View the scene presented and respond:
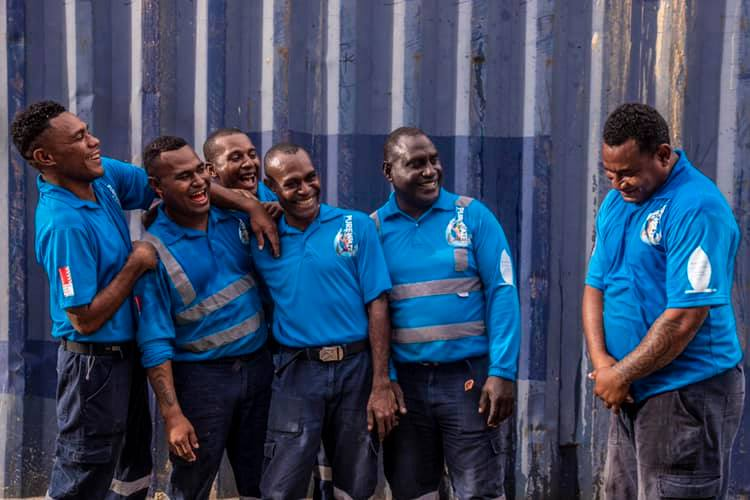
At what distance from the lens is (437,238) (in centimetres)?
315

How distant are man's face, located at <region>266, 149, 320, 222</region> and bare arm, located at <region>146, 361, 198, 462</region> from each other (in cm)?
74

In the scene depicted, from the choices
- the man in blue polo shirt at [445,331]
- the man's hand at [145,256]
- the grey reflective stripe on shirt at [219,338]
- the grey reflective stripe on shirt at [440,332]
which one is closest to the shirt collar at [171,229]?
the man's hand at [145,256]

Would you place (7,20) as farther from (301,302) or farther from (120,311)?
(301,302)

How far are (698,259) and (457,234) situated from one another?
934 mm

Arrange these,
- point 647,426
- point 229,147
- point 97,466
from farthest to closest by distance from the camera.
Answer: point 229,147
point 97,466
point 647,426

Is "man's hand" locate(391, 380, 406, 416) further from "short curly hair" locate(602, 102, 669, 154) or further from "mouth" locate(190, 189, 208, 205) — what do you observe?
"short curly hair" locate(602, 102, 669, 154)

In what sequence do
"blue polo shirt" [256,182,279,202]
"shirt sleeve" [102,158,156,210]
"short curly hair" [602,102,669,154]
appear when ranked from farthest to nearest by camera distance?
"blue polo shirt" [256,182,279,202] < "shirt sleeve" [102,158,156,210] < "short curly hair" [602,102,669,154]

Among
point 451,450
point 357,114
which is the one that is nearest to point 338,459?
point 451,450

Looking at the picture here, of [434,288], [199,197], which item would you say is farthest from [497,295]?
[199,197]

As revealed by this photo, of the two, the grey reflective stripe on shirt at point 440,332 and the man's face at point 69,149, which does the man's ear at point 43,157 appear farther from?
the grey reflective stripe on shirt at point 440,332

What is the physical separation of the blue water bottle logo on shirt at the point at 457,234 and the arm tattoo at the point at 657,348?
798mm

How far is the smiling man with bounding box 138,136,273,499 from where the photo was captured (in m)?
3.04

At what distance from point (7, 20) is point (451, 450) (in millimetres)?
3019

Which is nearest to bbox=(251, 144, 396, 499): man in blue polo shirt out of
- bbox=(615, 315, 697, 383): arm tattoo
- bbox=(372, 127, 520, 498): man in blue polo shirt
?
bbox=(372, 127, 520, 498): man in blue polo shirt
